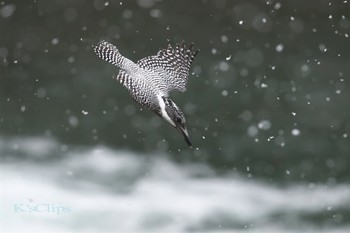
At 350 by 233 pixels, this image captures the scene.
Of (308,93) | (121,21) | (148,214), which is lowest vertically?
(148,214)

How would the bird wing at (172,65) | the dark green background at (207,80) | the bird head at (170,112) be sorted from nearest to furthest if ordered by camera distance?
1. the bird head at (170,112)
2. the bird wing at (172,65)
3. the dark green background at (207,80)

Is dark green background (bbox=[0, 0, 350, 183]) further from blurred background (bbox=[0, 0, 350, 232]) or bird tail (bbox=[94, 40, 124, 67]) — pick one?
bird tail (bbox=[94, 40, 124, 67])

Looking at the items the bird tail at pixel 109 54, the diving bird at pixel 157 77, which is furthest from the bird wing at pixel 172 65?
the bird tail at pixel 109 54

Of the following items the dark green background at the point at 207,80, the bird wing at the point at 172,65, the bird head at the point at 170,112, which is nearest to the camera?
the bird head at the point at 170,112

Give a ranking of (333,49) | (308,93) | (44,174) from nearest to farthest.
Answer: (44,174)
(308,93)
(333,49)

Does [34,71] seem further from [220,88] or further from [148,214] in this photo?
[148,214]

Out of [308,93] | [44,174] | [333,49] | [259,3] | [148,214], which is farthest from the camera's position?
[259,3]

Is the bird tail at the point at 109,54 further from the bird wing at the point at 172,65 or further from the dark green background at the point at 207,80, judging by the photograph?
the dark green background at the point at 207,80

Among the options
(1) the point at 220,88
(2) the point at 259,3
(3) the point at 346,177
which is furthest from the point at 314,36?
(3) the point at 346,177

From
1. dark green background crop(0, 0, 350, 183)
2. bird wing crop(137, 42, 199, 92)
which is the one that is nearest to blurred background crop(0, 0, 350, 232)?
dark green background crop(0, 0, 350, 183)
